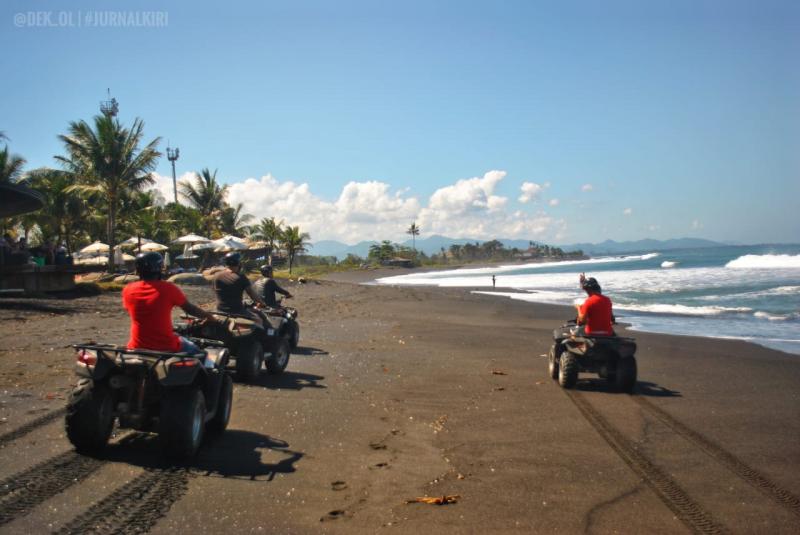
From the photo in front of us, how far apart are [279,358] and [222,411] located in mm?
3542

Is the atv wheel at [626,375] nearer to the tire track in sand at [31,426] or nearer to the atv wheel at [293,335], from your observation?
the atv wheel at [293,335]

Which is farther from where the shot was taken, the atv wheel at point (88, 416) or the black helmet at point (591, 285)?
the black helmet at point (591, 285)

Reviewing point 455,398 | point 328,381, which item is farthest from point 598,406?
point 328,381

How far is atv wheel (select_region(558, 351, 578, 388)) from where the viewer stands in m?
8.77

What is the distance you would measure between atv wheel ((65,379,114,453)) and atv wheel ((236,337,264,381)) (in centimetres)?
345

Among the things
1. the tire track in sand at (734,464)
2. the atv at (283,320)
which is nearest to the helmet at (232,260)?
the atv at (283,320)

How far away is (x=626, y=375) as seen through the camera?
8547 millimetres

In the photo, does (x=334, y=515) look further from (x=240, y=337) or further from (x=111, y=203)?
(x=111, y=203)

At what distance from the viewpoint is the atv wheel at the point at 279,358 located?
30.5 ft

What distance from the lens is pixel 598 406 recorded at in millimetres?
7820

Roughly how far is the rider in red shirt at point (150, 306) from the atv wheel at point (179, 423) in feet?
1.57

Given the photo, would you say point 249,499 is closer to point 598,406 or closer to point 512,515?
point 512,515

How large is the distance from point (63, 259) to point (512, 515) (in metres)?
22.7

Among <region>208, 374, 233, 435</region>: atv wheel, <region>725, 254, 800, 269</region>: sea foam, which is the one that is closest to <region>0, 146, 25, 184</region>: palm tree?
<region>208, 374, 233, 435</region>: atv wheel
